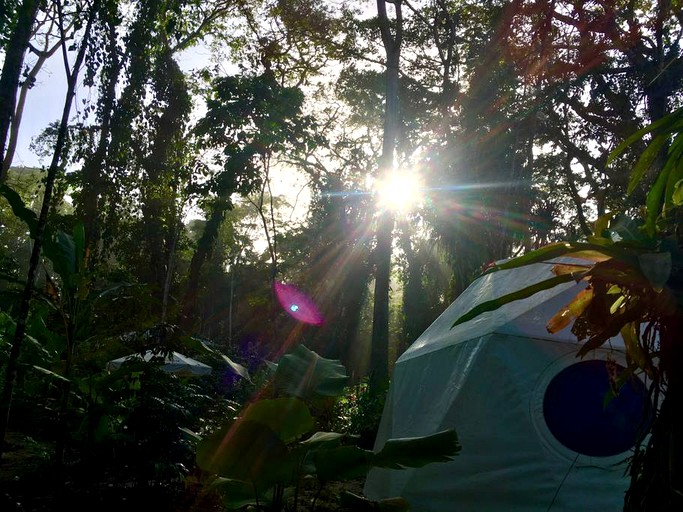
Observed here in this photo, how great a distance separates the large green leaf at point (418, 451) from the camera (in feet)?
11.8

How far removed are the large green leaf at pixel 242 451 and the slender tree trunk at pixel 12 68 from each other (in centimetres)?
641

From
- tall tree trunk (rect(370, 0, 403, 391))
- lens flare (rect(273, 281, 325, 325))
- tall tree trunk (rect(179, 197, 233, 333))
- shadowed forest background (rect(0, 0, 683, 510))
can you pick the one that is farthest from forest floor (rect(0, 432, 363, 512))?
lens flare (rect(273, 281, 325, 325))

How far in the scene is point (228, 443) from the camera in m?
3.31

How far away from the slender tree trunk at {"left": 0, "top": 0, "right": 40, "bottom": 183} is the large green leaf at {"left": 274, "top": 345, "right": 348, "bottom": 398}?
5458 millimetres

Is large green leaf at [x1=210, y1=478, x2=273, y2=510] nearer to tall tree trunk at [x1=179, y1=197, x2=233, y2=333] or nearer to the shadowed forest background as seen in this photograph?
the shadowed forest background

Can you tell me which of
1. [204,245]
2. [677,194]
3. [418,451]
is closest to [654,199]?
[677,194]

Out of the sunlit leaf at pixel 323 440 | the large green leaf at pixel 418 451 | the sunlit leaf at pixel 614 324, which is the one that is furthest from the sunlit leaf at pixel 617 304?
the sunlit leaf at pixel 323 440

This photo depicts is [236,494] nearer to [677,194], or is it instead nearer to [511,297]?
[511,297]

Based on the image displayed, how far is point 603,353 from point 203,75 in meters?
19.8

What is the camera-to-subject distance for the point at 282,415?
3.69 m

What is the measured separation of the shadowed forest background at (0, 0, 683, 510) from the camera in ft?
20.7

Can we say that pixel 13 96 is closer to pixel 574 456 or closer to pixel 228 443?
pixel 228 443

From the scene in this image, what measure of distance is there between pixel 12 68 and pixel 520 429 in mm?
8114

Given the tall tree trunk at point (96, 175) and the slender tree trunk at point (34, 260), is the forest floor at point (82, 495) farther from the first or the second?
the tall tree trunk at point (96, 175)
